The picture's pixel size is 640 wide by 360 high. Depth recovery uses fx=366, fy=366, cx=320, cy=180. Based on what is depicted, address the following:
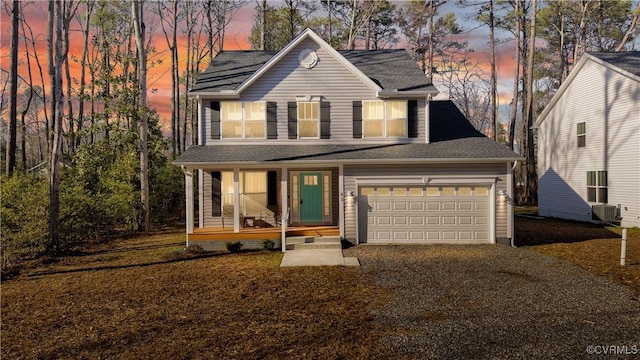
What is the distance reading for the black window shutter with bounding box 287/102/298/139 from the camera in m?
14.6

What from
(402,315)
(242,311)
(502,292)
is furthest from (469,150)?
(242,311)

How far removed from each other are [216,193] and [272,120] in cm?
362

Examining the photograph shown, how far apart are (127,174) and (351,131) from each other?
36.5 ft

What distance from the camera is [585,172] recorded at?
760 inches

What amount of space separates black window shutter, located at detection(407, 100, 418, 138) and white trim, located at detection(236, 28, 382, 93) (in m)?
1.47

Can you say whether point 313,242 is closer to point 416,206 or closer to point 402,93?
point 416,206

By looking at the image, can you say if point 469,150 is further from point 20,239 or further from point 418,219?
point 20,239

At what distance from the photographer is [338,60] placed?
47.8 ft

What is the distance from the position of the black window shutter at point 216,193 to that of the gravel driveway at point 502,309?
245 inches

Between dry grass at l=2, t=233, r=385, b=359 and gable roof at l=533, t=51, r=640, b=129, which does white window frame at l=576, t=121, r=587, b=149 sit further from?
dry grass at l=2, t=233, r=385, b=359

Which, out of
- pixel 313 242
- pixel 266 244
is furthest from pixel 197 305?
pixel 313 242

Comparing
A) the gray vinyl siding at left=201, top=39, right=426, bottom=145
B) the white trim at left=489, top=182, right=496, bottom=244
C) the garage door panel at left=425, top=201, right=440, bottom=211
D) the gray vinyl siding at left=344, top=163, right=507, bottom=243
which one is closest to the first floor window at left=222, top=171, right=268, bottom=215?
the gray vinyl siding at left=201, top=39, right=426, bottom=145

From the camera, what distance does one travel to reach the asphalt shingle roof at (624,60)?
1714 cm

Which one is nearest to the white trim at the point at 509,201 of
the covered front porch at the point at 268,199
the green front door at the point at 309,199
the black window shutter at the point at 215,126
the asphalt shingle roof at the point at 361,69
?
the asphalt shingle roof at the point at 361,69
